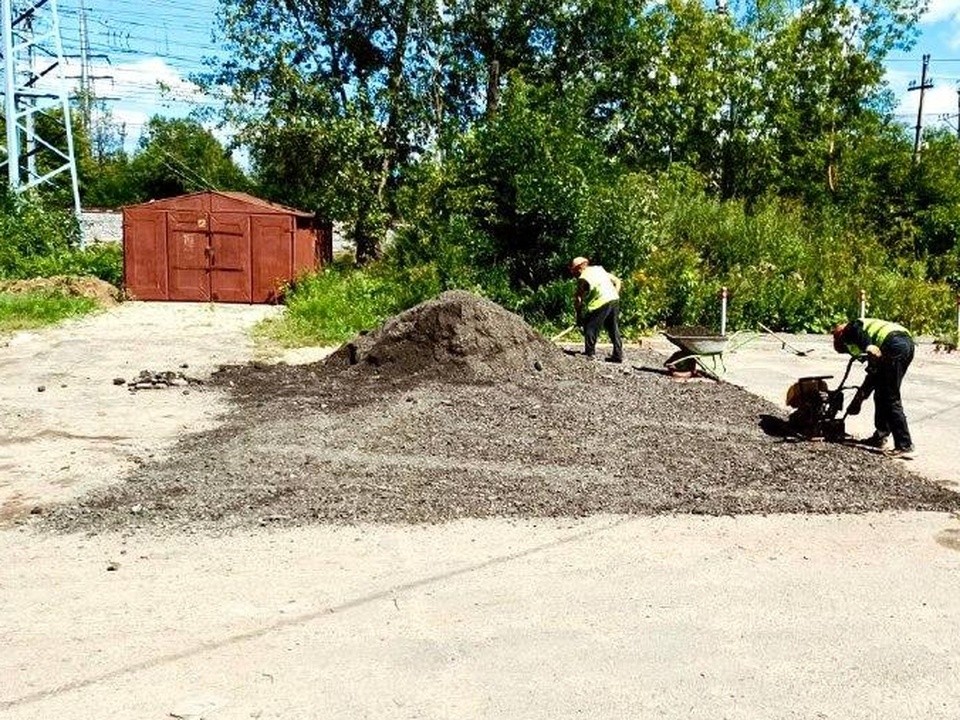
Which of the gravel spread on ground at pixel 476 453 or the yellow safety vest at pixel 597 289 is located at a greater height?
the yellow safety vest at pixel 597 289

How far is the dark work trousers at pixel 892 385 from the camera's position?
7.82 m

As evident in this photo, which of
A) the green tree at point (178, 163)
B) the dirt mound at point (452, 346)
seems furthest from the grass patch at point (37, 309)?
the green tree at point (178, 163)

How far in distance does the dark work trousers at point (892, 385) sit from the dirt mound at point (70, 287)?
62.3 feet

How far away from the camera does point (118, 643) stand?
4.23 meters

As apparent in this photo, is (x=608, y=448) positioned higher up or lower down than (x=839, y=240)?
lower down

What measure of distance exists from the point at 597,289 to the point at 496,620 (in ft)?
30.2

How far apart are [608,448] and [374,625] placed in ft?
13.0

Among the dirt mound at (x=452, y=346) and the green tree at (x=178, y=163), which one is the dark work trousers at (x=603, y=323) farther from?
the green tree at (x=178, y=163)

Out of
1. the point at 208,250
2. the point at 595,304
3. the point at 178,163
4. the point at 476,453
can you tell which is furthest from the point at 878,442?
the point at 178,163

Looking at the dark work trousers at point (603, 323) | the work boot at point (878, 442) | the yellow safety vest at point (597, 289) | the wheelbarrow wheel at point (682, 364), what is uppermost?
the yellow safety vest at point (597, 289)

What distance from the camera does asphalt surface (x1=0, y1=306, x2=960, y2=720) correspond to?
3762 mm

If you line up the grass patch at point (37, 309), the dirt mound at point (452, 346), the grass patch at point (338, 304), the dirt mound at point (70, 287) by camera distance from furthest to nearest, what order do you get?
the dirt mound at point (70, 287) → the grass patch at point (37, 309) → the grass patch at point (338, 304) → the dirt mound at point (452, 346)

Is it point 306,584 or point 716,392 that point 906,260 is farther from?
point 306,584

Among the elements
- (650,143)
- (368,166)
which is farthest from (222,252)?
(650,143)
